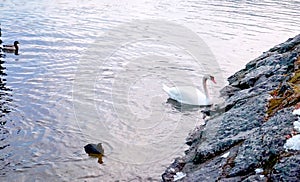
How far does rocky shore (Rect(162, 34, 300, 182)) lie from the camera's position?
4.70 meters

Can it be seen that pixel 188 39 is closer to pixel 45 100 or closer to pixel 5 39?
pixel 5 39

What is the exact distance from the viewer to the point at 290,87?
657 cm

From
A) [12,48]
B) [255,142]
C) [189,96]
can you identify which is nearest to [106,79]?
[189,96]

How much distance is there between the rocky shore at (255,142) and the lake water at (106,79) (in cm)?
207

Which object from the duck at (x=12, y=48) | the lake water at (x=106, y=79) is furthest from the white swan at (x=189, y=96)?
the duck at (x=12, y=48)

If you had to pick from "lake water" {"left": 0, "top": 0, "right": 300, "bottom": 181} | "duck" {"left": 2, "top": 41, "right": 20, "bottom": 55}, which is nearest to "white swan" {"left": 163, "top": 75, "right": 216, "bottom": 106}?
"lake water" {"left": 0, "top": 0, "right": 300, "bottom": 181}

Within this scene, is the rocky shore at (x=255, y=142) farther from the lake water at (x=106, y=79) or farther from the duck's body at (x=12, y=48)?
the duck's body at (x=12, y=48)

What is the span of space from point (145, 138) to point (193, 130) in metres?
1.64

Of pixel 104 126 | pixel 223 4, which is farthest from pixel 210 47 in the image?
pixel 223 4

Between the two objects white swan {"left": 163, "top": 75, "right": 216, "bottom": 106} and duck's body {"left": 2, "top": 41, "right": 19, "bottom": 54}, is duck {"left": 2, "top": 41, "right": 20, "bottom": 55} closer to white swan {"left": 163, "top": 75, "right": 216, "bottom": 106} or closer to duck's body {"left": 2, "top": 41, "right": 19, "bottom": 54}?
duck's body {"left": 2, "top": 41, "right": 19, "bottom": 54}

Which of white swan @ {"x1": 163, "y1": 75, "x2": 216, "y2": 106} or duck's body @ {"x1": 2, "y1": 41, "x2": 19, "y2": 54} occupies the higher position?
duck's body @ {"x1": 2, "y1": 41, "x2": 19, "y2": 54}

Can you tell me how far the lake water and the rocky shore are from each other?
6.78 ft

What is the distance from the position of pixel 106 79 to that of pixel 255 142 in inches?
419

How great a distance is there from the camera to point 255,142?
5449mm
